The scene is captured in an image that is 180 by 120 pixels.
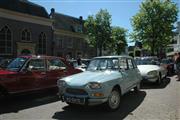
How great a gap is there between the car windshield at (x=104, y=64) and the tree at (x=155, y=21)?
22.9m

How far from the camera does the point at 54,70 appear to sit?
968 centimetres

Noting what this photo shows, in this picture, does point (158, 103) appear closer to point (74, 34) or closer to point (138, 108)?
point (138, 108)

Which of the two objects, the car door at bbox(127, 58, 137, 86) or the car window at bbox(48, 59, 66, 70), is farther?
the car window at bbox(48, 59, 66, 70)

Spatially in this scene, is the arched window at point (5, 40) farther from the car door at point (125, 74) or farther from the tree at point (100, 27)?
the car door at point (125, 74)

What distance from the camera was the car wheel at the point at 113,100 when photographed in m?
6.94

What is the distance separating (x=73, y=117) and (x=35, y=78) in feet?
9.17

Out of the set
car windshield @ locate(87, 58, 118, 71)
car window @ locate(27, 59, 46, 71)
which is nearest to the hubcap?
car windshield @ locate(87, 58, 118, 71)

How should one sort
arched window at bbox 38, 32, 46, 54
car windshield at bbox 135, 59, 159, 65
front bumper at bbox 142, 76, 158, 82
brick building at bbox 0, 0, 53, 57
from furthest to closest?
1. arched window at bbox 38, 32, 46, 54
2. brick building at bbox 0, 0, 53, 57
3. car windshield at bbox 135, 59, 159, 65
4. front bumper at bbox 142, 76, 158, 82

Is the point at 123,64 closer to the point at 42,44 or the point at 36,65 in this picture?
the point at 36,65

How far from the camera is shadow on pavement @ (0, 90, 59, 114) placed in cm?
768

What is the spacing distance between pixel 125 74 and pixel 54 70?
2990 mm

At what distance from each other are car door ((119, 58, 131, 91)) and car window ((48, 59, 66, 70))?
2767mm

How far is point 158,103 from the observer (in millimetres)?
8195

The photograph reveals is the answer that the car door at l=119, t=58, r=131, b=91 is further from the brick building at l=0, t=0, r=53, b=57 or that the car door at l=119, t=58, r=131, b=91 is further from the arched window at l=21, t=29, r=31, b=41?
the arched window at l=21, t=29, r=31, b=41
